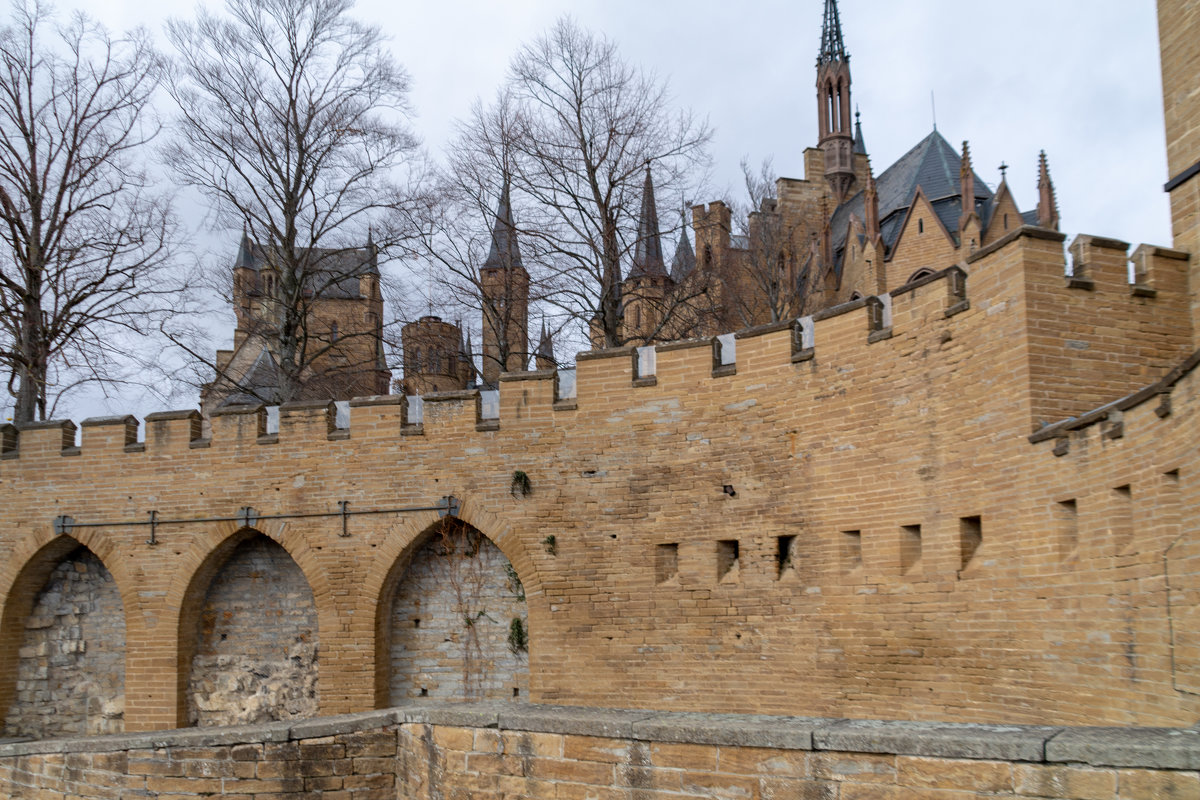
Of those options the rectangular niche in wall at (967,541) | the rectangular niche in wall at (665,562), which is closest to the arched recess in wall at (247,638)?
the rectangular niche in wall at (665,562)

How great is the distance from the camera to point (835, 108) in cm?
4766

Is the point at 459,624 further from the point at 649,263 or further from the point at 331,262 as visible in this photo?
the point at 649,263

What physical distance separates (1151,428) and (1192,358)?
721 millimetres

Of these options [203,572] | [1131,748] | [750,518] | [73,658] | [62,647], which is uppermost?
[750,518]

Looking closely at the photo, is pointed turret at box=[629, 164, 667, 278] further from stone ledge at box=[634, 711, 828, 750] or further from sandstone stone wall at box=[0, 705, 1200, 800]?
stone ledge at box=[634, 711, 828, 750]

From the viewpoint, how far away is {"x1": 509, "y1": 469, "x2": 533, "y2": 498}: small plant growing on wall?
13.7m

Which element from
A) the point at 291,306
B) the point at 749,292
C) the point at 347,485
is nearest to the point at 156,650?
the point at 347,485

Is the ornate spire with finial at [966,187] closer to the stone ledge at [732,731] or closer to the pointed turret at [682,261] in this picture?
the pointed turret at [682,261]

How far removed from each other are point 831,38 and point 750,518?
41.6 meters

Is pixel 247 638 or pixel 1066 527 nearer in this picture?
pixel 1066 527

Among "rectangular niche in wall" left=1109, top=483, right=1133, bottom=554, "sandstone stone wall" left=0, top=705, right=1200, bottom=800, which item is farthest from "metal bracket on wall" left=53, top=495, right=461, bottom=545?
"rectangular niche in wall" left=1109, top=483, right=1133, bottom=554

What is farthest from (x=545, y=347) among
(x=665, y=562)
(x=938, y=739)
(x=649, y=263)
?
(x=938, y=739)

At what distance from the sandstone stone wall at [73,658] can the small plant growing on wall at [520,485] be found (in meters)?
6.27

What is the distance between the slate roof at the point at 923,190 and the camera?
3566 cm
